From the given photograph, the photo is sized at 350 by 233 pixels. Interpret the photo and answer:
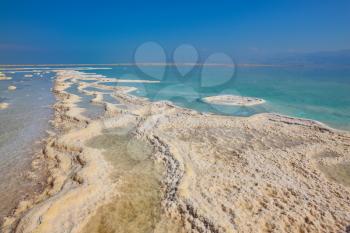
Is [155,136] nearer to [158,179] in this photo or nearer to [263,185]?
[158,179]

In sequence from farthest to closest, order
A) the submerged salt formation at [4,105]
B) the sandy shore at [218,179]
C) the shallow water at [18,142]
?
the submerged salt formation at [4,105] < the shallow water at [18,142] < the sandy shore at [218,179]

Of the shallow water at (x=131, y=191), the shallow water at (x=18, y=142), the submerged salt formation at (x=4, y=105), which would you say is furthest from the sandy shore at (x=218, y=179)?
the submerged salt formation at (x=4, y=105)

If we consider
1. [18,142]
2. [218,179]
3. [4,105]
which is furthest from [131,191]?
[4,105]

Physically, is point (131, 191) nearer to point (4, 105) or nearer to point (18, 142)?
point (18, 142)

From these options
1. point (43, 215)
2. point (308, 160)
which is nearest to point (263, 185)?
point (308, 160)

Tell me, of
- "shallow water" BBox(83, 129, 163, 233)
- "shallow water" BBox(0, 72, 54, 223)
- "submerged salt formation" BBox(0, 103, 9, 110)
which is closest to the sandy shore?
"shallow water" BBox(83, 129, 163, 233)

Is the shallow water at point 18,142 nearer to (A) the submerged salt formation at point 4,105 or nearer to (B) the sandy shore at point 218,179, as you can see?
(A) the submerged salt formation at point 4,105

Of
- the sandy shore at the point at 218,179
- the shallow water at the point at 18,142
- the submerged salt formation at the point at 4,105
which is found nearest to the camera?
the sandy shore at the point at 218,179
